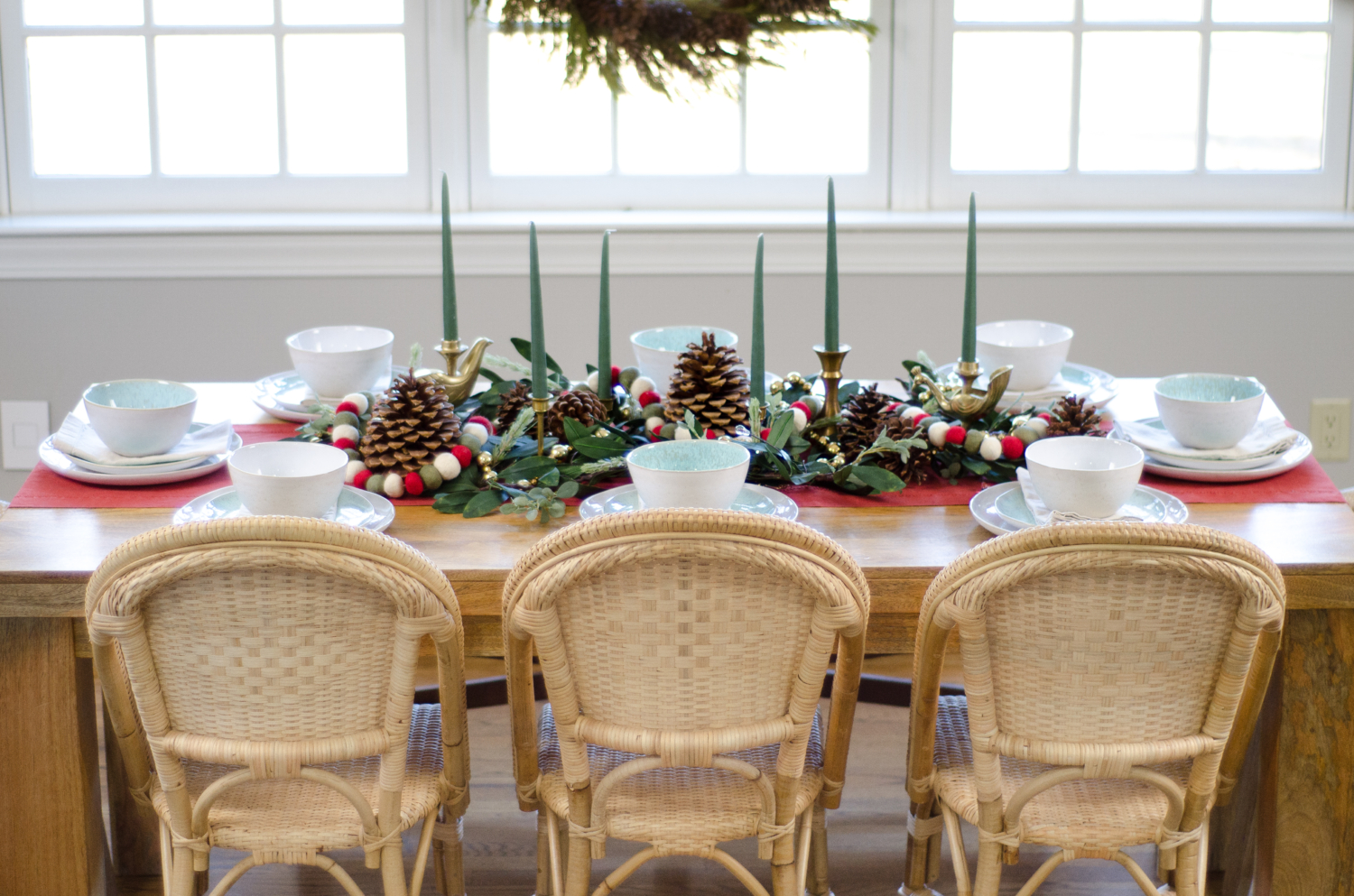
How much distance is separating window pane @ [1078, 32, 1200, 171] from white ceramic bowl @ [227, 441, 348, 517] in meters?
2.06

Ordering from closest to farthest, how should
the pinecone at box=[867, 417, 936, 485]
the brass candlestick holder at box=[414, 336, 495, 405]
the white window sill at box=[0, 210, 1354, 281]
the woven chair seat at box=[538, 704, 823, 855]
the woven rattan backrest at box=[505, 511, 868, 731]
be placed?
the woven rattan backrest at box=[505, 511, 868, 731]
the woven chair seat at box=[538, 704, 823, 855]
the pinecone at box=[867, 417, 936, 485]
the brass candlestick holder at box=[414, 336, 495, 405]
the white window sill at box=[0, 210, 1354, 281]

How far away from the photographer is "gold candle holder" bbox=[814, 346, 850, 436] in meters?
1.78

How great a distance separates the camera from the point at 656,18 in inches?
114

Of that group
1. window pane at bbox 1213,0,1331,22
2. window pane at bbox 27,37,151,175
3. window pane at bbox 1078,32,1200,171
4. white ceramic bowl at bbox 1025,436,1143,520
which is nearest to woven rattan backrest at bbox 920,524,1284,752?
white ceramic bowl at bbox 1025,436,1143,520

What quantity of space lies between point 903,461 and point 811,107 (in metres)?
1.47

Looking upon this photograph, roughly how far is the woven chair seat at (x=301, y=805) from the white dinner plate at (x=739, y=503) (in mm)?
333


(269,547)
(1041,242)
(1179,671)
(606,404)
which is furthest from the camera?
(1041,242)

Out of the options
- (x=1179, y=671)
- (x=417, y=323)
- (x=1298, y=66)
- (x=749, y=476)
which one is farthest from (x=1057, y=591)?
(x=1298, y=66)

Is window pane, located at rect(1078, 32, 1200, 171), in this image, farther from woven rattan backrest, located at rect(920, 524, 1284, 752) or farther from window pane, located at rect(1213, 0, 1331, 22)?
woven rattan backrest, located at rect(920, 524, 1284, 752)

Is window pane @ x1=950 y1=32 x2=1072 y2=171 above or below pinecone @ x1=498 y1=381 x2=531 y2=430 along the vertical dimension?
above

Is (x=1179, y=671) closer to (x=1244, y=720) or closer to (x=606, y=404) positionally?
(x=1244, y=720)

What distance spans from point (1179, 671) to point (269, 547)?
2.82 ft

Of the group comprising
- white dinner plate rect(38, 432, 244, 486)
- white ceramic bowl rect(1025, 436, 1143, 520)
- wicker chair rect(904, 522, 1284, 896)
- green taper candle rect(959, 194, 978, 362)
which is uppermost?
green taper candle rect(959, 194, 978, 362)

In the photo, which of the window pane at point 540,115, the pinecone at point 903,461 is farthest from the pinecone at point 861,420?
the window pane at point 540,115
